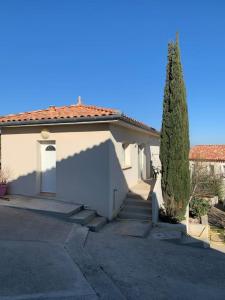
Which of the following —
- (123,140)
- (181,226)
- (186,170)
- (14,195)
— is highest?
(123,140)

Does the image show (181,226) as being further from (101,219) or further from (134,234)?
(101,219)

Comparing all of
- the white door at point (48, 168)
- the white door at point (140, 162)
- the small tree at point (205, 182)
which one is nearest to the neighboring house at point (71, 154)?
the white door at point (48, 168)

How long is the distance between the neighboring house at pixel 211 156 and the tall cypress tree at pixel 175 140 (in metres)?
21.7

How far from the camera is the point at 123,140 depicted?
12977mm

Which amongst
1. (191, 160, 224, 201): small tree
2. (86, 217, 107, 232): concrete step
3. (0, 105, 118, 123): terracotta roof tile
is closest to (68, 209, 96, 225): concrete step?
(86, 217, 107, 232): concrete step

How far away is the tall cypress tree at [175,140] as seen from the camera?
1273cm

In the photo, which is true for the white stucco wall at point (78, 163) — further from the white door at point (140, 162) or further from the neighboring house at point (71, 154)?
the white door at point (140, 162)

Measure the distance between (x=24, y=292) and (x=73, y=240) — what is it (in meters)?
3.23

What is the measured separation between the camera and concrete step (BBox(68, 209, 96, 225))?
9.90 metres

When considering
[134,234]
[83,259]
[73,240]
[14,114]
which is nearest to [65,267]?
[83,259]

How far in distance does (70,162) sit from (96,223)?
281cm

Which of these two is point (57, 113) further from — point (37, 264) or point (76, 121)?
point (37, 264)

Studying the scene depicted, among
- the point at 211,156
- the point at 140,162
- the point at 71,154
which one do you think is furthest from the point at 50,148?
the point at 211,156

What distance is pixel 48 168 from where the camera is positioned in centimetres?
1270
